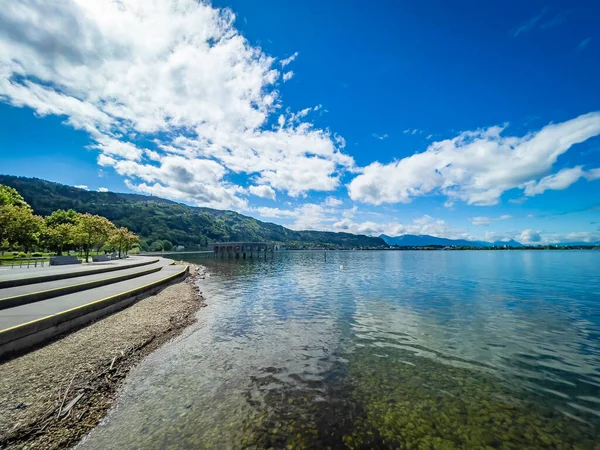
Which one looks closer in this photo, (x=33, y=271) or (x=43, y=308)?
(x=43, y=308)

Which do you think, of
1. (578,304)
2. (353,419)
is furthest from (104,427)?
(578,304)

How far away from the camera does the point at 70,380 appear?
9.22 metres

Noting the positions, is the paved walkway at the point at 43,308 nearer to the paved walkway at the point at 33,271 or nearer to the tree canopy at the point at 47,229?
the paved walkway at the point at 33,271

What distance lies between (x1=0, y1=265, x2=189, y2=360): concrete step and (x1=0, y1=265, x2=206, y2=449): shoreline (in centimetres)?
48

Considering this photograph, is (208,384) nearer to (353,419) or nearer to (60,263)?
(353,419)

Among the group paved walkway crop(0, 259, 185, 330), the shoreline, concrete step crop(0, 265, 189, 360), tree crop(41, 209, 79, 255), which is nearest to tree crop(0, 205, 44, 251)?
tree crop(41, 209, 79, 255)

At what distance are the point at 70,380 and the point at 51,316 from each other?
209 inches

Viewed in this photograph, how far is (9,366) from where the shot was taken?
9.69m

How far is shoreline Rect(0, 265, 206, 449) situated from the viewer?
689cm

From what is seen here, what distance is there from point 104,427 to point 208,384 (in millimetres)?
3411

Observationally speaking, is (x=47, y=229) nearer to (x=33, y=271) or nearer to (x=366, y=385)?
(x=33, y=271)

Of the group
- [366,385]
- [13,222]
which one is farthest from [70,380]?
[13,222]

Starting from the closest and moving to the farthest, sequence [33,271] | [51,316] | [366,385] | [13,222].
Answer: [366,385], [51,316], [33,271], [13,222]

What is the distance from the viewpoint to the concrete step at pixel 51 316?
1061 centimetres
